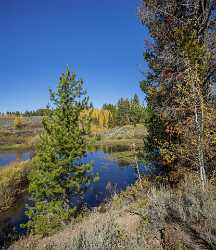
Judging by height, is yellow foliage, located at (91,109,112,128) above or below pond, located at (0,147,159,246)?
above

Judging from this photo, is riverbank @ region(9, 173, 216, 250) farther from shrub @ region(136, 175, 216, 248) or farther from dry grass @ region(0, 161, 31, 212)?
dry grass @ region(0, 161, 31, 212)

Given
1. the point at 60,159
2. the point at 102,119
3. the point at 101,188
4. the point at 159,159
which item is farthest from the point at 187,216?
the point at 102,119

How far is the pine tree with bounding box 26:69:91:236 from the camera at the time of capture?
55.0 ft

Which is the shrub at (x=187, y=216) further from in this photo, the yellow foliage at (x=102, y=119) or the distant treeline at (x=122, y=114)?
the yellow foliage at (x=102, y=119)

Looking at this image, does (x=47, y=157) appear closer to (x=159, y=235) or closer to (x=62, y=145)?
(x=62, y=145)

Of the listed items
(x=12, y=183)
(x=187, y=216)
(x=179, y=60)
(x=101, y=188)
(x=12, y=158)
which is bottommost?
(x=101, y=188)

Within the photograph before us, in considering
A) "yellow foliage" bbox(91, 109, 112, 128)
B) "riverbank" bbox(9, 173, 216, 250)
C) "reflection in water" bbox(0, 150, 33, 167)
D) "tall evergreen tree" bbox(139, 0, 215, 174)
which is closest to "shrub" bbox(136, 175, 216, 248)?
"riverbank" bbox(9, 173, 216, 250)

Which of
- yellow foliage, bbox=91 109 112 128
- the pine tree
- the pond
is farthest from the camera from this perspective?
yellow foliage, bbox=91 109 112 128

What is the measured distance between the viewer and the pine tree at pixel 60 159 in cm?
1677

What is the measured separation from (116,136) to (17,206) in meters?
73.3

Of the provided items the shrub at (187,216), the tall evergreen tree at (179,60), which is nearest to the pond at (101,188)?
the tall evergreen tree at (179,60)

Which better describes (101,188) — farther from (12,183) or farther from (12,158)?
(12,158)

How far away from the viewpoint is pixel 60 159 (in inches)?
693

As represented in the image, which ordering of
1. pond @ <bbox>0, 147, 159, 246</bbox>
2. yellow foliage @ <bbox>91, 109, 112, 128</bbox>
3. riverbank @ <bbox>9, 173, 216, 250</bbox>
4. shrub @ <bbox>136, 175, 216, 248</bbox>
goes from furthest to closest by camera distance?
yellow foliage @ <bbox>91, 109, 112, 128</bbox>
pond @ <bbox>0, 147, 159, 246</bbox>
shrub @ <bbox>136, 175, 216, 248</bbox>
riverbank @ <bbox>9, 173, 216, 250</bbox>
